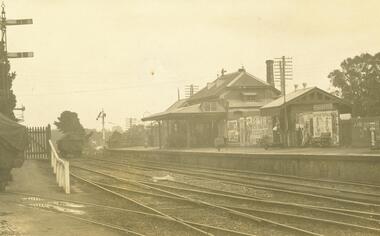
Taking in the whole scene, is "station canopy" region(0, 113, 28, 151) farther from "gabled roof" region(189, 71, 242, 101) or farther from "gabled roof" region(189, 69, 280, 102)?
"gabled roof" region(189, 71, 242, 101)

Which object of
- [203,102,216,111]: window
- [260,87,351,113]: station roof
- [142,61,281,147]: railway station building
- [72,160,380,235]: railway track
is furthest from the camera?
[203,102,216,111]: window

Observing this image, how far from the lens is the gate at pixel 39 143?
30.0 m

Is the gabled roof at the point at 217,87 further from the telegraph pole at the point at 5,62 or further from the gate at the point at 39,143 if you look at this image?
the telegraph pole at the point at 5,62

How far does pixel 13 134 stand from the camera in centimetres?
1476

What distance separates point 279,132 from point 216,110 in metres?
12.5

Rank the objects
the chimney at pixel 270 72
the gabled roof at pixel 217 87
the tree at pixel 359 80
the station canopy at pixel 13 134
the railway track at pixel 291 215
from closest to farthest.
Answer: the railway track at pixel 291 215 < the station canopy at pixel 13 134 < the tree at pixel 359 80 < the gabled roof at pixel 217 87 < the chimney at pixel 270 72

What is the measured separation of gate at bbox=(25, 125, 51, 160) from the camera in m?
30.0

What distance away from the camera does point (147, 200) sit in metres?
14.1

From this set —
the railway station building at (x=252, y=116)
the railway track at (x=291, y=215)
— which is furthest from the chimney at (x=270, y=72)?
the railway track at (x=291, y=215)

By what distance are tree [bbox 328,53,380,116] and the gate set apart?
98.8ft

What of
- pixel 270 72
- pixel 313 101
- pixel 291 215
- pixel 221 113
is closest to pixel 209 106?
pixel 221 113

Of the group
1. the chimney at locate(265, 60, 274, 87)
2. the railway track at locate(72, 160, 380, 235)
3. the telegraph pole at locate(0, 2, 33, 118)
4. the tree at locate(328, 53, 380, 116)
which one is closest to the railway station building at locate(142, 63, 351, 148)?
the chimney at locate(265, 60, 274, 87)

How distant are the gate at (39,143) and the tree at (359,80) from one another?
3012 centimetres

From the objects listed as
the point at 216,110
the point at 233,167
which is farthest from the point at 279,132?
the point at 216,110
